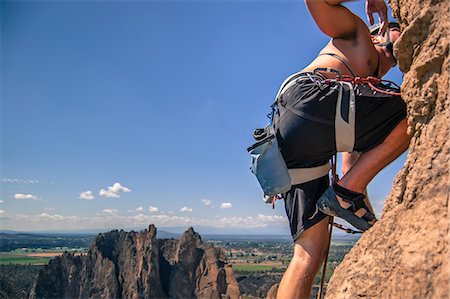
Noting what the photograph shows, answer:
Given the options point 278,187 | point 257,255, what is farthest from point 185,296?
point 257,255

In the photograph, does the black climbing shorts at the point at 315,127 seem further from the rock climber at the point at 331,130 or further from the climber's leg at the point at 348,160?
the climber's leg at the point at 348,160

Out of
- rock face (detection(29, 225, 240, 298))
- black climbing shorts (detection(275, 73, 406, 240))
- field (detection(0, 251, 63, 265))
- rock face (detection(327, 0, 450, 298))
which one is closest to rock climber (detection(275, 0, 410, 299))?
black climbing shorts (detection(275, 73, 406, 240))

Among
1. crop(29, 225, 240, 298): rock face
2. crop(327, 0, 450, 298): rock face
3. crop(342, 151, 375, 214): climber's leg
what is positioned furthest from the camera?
crop(29, 225, 240, 298): rock face

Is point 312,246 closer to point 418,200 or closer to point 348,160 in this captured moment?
point 348,160

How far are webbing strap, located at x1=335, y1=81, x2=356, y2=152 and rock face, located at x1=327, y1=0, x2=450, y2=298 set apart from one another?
328 mm

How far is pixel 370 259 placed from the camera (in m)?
2.14

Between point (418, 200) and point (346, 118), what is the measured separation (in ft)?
2.44

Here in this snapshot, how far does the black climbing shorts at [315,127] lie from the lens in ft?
8.79

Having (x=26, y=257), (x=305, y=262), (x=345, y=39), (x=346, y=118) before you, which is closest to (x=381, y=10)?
(x=345, y=39)

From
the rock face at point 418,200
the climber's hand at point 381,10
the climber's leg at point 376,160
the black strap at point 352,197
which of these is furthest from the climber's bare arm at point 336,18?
the black strap at point 352,197

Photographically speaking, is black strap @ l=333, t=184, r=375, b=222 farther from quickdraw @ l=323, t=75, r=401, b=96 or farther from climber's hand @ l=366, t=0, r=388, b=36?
climber's hand @ l=366, t=0, r=388, b=36

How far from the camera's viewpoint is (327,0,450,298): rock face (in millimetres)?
1842

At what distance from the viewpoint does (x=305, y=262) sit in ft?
8.90

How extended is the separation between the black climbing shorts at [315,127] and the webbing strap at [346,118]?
26mm
